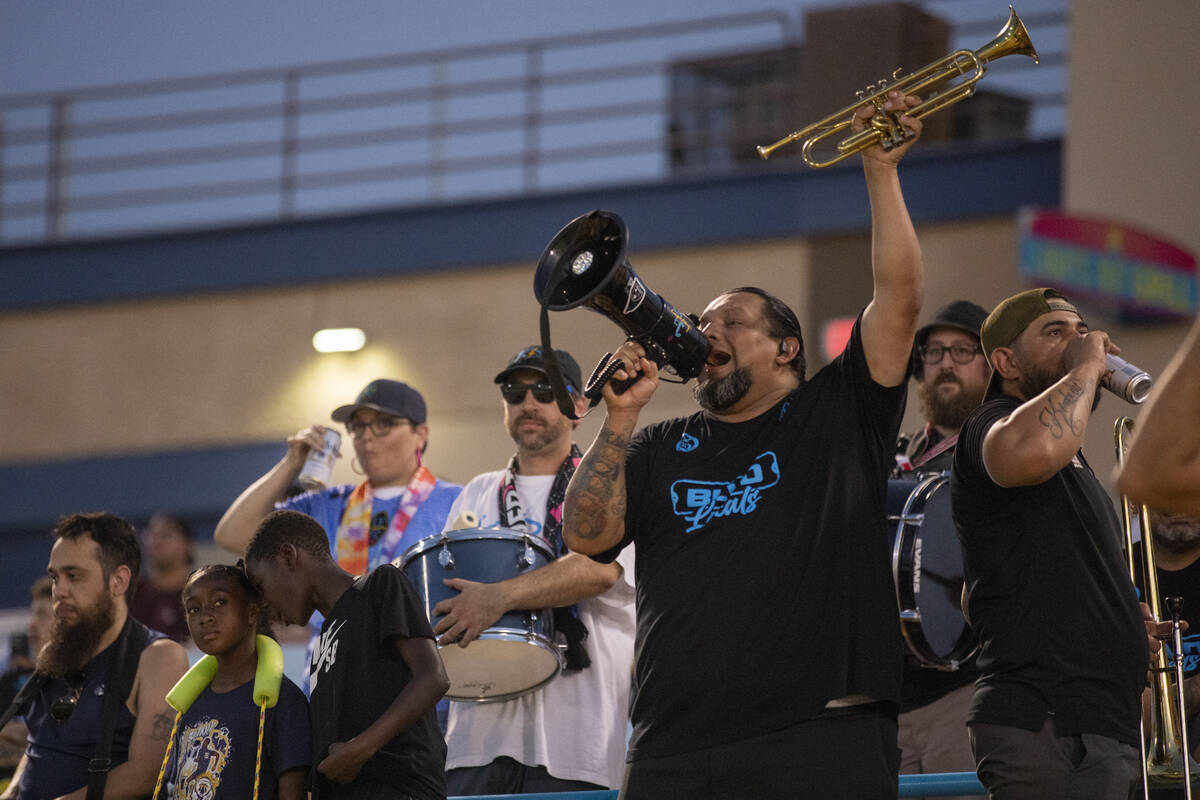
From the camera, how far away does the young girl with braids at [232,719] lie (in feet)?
14.6

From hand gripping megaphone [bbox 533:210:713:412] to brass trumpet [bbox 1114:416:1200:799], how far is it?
4.08 ft

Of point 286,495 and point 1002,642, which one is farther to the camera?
point 286,495

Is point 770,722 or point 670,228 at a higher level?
point 670,228

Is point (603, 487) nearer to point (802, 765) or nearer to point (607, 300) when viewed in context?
point (607, 300)

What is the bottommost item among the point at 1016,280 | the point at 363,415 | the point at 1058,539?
the point at 1058,539

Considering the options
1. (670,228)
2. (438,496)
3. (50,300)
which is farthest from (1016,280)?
(50,300)

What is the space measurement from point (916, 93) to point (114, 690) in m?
3.35

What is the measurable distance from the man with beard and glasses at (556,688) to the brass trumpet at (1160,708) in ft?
5.67

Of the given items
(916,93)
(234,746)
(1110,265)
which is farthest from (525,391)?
(1110,265)

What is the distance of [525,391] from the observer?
19.6 ft

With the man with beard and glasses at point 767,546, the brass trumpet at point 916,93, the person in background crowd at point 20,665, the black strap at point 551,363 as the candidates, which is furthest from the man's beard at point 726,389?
the person in background crowd at point 20,665

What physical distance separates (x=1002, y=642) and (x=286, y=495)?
3.69 m

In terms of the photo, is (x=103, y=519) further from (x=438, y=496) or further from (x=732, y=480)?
(x=732, y=480)

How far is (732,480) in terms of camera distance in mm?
4023
